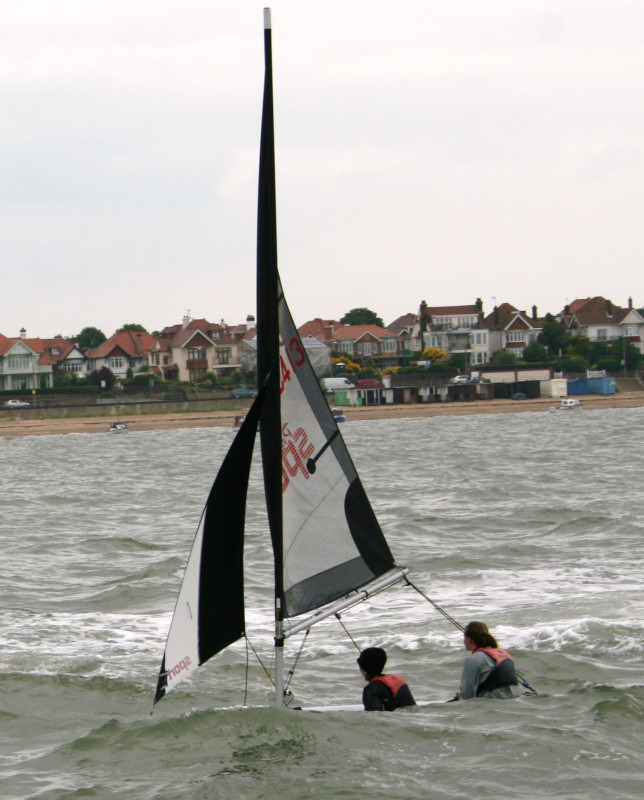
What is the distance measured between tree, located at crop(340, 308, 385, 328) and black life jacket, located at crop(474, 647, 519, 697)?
146689mm

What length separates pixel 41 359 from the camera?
124 metres

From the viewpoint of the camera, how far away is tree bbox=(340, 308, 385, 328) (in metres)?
156

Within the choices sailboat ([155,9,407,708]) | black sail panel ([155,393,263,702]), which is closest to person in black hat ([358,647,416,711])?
sailboat ([155,9,407,708])

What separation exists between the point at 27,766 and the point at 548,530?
15.7 meters

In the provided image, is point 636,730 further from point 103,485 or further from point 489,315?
point 489,315

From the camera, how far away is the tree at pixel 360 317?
156 metres

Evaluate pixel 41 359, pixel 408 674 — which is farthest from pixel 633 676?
pixel 41 359

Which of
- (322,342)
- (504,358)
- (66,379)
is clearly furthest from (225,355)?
(504,358)

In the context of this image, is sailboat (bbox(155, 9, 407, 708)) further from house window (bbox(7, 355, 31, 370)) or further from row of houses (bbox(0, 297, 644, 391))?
house window (bbox(7, 355, 31, 370))

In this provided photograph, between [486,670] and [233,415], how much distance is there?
8351 centimetres

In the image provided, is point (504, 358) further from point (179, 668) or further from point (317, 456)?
point (179, 668)

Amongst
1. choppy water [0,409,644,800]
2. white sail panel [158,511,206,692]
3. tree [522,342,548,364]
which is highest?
tree [522,342,548,364]

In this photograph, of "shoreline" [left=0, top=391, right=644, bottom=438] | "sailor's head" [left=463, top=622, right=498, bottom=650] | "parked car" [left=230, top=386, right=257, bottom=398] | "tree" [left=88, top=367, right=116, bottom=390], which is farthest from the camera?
"tree" [left=88, top=367, right=116, bottom=390]

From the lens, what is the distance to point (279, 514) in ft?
26.0
